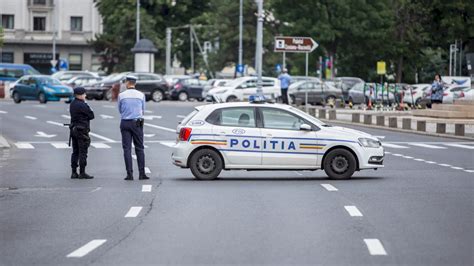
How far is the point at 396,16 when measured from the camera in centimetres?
8712

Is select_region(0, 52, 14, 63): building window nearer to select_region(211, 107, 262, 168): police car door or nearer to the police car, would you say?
the police car

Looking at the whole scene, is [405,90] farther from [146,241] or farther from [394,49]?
[146,241]

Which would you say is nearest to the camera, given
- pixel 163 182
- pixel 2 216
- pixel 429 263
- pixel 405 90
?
pixel 429 263

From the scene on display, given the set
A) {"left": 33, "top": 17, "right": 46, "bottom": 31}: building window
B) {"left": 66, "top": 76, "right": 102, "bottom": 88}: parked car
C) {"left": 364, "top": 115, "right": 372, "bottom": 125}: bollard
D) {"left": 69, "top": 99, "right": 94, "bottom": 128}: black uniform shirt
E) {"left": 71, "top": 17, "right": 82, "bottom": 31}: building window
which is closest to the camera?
{"left": 69, "top": 99, "right": 94, "bottom": 128}: black uniform shirt

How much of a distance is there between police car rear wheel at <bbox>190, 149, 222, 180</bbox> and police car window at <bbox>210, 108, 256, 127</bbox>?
60 centimetres

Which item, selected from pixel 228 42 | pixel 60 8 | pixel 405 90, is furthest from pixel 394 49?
pixel 60 8

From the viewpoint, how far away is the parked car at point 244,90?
66.1m

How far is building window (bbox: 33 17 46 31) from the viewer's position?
11394cm

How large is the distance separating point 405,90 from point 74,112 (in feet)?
164

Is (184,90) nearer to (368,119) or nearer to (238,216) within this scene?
(368,119)

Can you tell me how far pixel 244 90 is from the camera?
218 ft

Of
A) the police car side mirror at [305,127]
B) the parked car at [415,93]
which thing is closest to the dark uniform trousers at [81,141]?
the police car side mirror at [305,127]

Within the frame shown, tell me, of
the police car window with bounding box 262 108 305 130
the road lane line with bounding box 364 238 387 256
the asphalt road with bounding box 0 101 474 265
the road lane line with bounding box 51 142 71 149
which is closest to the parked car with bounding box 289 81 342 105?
the road lane line with bounding box 51 142 71 149

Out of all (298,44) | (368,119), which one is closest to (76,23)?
(298,44)
